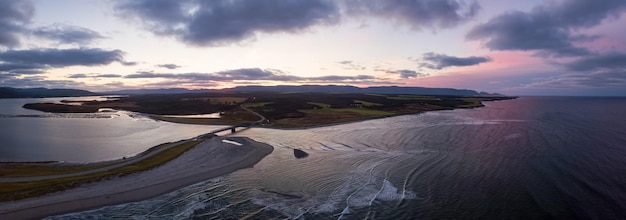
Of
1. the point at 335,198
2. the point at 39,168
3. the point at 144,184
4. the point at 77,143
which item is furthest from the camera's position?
the point at 77,143

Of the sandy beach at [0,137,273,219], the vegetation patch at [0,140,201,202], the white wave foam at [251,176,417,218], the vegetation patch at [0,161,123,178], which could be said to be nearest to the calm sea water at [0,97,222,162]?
the vegetation patch at [0,161,123,178]

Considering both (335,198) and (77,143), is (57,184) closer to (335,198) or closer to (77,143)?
(335,198)

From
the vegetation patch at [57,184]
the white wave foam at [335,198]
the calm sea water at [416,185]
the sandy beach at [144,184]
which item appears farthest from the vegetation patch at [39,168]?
the white wave foam at [335,198]

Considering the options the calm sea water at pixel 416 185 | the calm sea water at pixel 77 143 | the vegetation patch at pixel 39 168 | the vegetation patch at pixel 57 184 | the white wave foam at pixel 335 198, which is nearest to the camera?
the calm sea water at pixel 416 185

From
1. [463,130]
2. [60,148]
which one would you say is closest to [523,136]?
[463,130]

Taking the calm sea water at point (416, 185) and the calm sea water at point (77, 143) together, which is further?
the calm sea water at point (77, 143)

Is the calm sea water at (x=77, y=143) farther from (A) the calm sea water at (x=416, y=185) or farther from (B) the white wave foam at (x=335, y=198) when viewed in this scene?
(B) the white wave foam at (x=335, y=198)

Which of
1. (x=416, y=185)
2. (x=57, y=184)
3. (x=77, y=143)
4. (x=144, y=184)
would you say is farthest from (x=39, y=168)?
(x=416, y=185)
